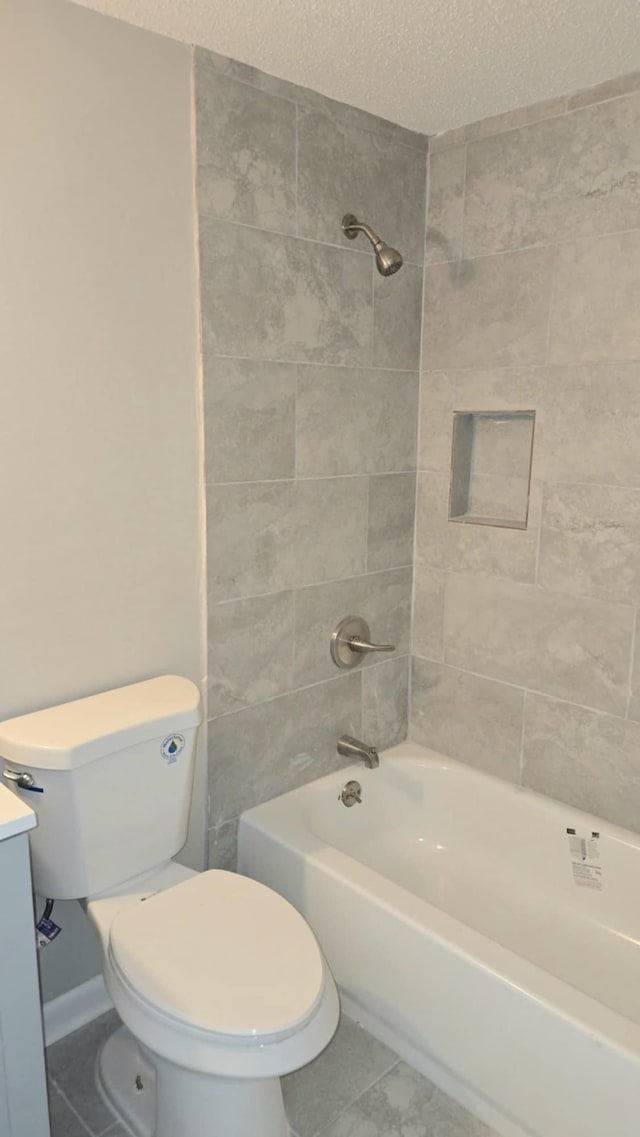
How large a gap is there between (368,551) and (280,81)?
1250 mm

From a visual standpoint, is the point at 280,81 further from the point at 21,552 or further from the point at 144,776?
the point at 144,776

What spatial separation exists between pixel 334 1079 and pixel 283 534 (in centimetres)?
132

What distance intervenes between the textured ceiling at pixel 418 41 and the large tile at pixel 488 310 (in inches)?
16.0

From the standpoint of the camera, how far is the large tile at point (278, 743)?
205 cm

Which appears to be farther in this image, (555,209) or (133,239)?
(555,209)

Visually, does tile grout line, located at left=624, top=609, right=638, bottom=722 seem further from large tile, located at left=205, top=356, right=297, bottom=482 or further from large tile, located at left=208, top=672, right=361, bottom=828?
large tile, located at left=205, top=356, right=297, bottom=482

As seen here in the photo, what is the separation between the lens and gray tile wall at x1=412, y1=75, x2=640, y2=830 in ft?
6.32

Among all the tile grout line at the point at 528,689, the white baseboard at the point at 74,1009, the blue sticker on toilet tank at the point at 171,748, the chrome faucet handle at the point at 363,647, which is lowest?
the white baseboard at the point at 74,1009

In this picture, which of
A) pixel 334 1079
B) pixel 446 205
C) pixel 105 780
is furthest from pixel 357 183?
pixel 334 1079

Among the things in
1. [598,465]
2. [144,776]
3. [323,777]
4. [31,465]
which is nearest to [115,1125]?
[144,776]

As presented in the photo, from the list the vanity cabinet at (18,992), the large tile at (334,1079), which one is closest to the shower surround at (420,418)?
the large tile at (334,1079)

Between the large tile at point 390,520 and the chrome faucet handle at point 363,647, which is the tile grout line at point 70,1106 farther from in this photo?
the large tile at point 390,520

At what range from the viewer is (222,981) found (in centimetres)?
139

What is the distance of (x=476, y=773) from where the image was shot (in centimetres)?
237
